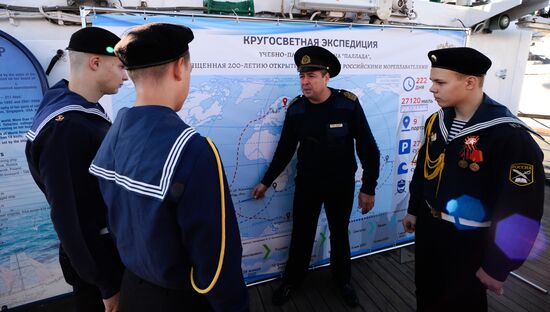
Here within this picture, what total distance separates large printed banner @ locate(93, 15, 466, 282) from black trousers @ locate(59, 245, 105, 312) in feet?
3.23

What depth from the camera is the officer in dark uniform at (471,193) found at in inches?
56.9

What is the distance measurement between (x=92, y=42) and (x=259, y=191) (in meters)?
1.47

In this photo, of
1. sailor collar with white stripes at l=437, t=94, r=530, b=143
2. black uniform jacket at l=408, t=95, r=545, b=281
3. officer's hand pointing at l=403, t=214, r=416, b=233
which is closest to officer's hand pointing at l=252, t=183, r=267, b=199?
officer's hand pointing at l=403, t=214, r=416, b=233

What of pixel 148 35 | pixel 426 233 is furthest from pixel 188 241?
pixel 426 233

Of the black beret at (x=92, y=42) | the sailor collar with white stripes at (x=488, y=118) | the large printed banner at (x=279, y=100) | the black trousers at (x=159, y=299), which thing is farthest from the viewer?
the large printed banner at (x=279, y=100)

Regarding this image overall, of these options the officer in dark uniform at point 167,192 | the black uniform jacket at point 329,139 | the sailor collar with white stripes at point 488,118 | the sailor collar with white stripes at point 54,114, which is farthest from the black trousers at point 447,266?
the sailor collar with white stripes at point 54,114

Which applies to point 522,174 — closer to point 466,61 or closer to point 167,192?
point 466,61

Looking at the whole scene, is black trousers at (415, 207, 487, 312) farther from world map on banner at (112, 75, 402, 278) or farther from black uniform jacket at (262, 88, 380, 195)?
world map on banner at (112, 75, 402, 278)

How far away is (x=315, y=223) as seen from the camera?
2.48m

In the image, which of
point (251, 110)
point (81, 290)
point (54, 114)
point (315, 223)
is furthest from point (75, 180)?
point (315, 223)

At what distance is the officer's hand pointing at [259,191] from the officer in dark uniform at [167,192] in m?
1.40

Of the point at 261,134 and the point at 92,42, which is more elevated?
the point at 92,42

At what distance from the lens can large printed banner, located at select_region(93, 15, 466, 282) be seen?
2.20 metres

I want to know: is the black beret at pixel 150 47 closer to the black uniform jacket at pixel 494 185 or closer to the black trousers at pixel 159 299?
the black trousers at pixel 159 299
